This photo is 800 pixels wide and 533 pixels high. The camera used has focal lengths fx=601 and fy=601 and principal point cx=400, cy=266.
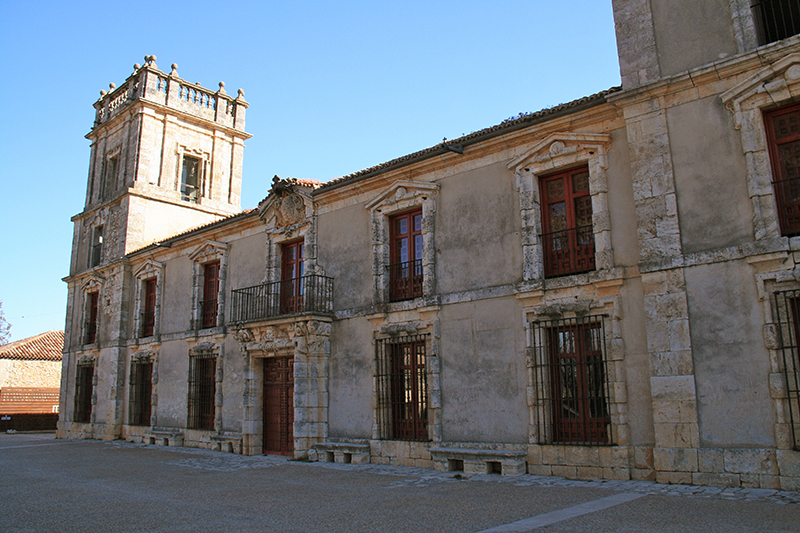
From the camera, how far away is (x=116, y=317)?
18.4 meters

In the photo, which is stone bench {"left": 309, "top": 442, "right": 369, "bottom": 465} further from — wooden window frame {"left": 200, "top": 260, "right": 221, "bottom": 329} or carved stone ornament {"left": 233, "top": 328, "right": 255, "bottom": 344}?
wooden window frame {"left": 200, "top": 260, "right": 221, "bottom": 329}

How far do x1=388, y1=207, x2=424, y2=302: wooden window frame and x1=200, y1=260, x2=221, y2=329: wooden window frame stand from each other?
19.1 ft

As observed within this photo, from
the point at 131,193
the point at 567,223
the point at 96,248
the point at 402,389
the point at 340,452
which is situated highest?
the point at 131,193

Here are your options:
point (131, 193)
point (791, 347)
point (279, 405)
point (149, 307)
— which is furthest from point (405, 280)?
point (131, 193)

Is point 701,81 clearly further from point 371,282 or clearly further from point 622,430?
point 371,282

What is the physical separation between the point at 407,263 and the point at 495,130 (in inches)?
114

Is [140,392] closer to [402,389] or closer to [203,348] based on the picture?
[203,348]

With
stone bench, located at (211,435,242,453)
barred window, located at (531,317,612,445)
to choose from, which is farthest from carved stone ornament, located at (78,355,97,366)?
barred window, located at (531,317,612,445)

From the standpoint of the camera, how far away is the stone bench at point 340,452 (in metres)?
10.9

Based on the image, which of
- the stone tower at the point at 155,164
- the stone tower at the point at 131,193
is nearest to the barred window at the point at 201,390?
the stone tower at the point at 131,193

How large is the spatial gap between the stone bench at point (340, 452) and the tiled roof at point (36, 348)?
71.9ft

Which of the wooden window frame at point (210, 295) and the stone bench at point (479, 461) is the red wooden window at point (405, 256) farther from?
the wooden window frame at point (210, 295)

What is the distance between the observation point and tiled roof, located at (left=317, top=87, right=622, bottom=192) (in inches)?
A: 349

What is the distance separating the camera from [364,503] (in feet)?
22.6
